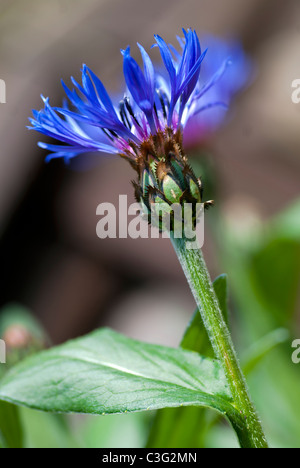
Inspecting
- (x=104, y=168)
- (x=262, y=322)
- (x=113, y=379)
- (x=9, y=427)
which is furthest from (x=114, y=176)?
(x=113, y=379)

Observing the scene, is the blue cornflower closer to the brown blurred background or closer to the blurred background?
the blurred background

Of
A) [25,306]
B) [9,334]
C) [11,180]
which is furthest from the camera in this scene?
[11,180]

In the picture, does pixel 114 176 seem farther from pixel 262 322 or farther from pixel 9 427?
pixel 9 427

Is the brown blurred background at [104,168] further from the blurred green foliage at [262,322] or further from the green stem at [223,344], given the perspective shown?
the green stem at [223,344]

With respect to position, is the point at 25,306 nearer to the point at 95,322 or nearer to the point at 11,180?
the point at 95,322
